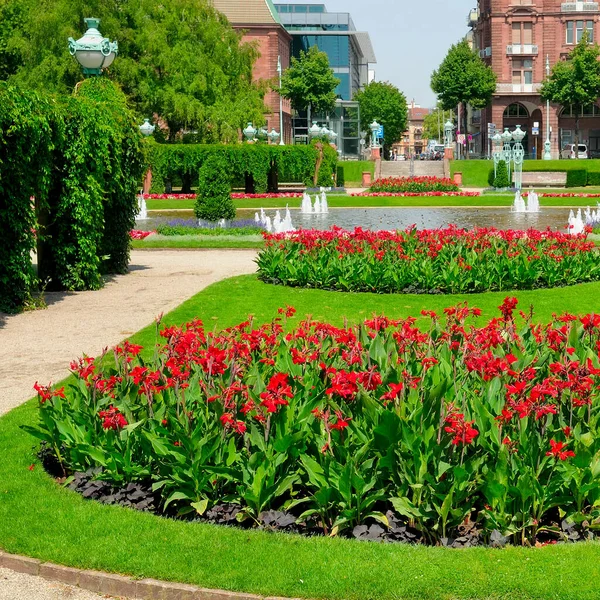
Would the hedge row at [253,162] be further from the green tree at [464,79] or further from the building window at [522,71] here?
the building window at [522,71]

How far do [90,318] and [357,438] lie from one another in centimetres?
781

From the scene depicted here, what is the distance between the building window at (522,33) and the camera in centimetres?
8044

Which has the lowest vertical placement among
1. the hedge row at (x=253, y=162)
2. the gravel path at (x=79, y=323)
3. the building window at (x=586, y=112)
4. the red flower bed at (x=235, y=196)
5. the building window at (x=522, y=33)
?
the gravel path at (x=79, y=323)

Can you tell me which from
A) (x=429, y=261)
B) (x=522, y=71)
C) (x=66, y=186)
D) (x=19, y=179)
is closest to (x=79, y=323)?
(x=19, y=179)

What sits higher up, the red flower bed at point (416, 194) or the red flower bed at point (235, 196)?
the red flower bed at point (235, 196)

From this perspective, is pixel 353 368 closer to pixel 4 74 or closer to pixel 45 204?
pixel 45 204

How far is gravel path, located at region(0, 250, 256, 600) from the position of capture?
5.37m

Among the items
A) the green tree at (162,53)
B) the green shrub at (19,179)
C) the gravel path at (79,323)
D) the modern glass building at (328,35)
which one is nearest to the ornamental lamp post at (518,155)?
the green tree at (162,53)

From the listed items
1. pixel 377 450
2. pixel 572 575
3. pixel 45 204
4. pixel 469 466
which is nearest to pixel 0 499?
pixel 377 450

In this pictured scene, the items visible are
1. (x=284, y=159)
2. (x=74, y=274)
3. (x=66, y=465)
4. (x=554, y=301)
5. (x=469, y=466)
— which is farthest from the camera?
(x=284, y=159)

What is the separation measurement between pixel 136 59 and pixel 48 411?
1800 inches

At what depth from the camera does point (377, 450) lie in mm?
5664

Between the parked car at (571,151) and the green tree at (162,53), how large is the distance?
3491cm

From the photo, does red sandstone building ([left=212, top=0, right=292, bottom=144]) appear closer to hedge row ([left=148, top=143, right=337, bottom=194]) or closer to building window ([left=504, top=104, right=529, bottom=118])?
building window ([left=504, top=104, right=529, bottom=118])
